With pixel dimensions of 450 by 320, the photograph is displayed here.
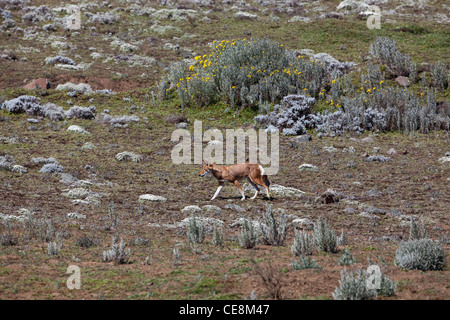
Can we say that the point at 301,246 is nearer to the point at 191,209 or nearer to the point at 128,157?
the point at 191,209

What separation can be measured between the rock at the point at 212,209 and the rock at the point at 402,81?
16.6 m

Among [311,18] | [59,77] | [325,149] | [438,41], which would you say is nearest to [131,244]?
[325,149]

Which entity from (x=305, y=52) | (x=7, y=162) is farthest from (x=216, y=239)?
(x=305, y=52)

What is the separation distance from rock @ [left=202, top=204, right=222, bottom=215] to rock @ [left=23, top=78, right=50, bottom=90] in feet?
53.9

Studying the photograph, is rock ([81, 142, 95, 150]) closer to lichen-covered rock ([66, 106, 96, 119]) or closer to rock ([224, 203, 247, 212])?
lichen-covered rock ([66, 106, 96, 119])

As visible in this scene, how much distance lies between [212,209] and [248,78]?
12.2 meters

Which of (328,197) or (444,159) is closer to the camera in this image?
(328,197)

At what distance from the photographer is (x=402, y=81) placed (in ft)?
86.1

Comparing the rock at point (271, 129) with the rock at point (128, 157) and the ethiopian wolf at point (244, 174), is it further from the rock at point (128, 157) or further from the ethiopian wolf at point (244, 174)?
the ethiopian wolf at point (244, 174)

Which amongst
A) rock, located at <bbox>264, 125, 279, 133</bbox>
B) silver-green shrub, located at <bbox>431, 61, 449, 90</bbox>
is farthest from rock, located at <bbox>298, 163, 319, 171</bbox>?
silver-green shrub, located at <bbox>431, 61, 449, 90</bbox>

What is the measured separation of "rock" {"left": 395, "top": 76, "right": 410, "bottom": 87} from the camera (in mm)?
25984

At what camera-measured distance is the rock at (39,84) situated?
2620cm

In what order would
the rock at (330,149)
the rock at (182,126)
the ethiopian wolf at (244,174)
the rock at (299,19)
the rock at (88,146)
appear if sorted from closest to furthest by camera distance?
the ethiopian wolf at (244,174) → the rock at (88,146) → the rock at (330,149) → the rock at (182,126) → the rock at (299,19)

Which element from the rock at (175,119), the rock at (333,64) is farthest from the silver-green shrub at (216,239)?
the rock at (333,64)
